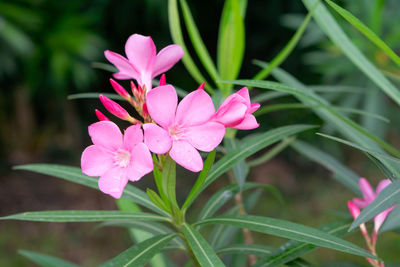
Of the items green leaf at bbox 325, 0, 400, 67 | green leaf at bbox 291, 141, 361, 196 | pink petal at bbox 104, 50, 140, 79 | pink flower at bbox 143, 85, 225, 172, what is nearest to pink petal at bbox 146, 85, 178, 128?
pink flower at bbox 143, 85, 225, 172

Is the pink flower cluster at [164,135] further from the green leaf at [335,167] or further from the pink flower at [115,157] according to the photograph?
the green leaf at [335,167]

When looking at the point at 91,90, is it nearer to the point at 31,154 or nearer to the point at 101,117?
the point at 31,154

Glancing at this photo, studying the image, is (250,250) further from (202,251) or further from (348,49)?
(348,49)

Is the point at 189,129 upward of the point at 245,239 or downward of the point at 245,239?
upward

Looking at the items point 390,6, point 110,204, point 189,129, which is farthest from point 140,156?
point 110,204

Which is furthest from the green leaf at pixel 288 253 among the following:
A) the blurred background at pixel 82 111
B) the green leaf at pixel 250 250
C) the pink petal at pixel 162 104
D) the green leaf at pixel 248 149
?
the blurred background at pixel 82 111

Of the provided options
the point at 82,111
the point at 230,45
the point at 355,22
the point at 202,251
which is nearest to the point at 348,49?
the point at 355,22
